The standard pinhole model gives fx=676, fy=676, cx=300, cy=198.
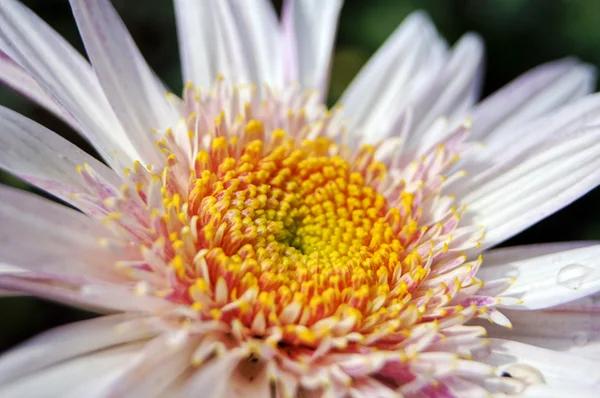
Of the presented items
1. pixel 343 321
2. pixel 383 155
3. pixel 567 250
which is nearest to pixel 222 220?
pixel 343 321

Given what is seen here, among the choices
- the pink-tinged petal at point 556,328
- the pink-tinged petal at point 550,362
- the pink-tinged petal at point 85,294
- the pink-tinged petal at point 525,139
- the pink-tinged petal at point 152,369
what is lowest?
the pink-tinged petal at point 550,362

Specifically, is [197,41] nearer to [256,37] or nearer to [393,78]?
[256,37]

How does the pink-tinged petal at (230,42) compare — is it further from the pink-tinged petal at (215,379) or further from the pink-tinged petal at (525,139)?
the pink-tinged petal at (215,379)

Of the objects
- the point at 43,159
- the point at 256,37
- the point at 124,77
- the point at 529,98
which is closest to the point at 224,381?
the point at 43,159

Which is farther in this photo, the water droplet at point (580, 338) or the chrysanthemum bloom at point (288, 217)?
A: the water droplet at point (580, 338)

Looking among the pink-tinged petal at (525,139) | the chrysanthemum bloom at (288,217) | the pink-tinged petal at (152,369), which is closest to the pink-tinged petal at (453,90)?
the chrysanthemum bloom at (288,217)

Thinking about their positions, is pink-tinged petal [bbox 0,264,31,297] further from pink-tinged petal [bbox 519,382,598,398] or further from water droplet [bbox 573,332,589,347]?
water droplet [bbox 573,332,589,347]

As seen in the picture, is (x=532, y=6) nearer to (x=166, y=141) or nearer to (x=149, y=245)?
(x=166, y=141)

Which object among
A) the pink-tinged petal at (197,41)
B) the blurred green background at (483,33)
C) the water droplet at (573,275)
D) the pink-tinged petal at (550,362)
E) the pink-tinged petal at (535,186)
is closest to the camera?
the pink-tinged petal at (550,362)
